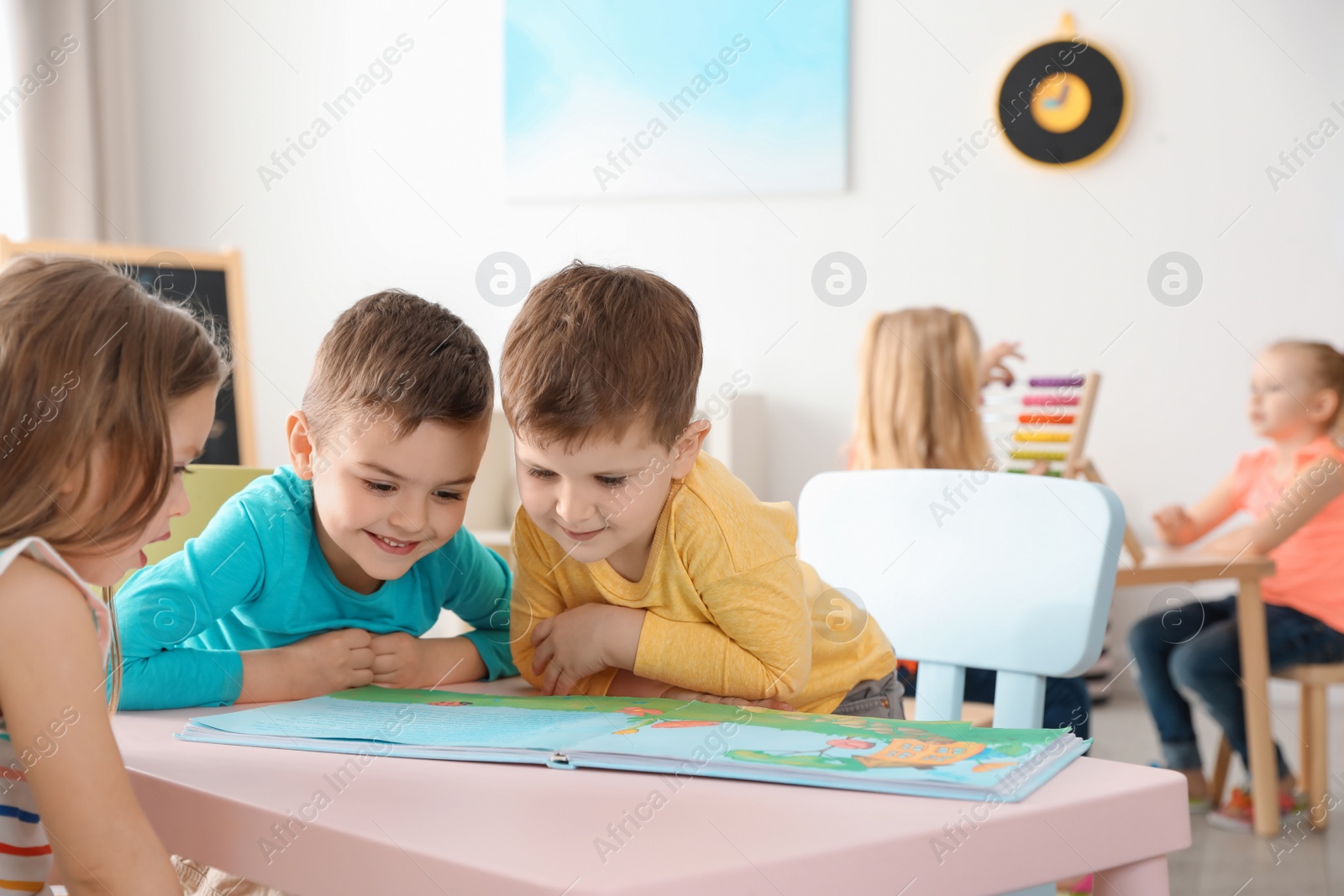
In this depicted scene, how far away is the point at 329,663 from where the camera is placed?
89 cm

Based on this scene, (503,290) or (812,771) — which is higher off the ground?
(503,290)

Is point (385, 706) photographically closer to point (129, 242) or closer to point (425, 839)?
point (425, 839)

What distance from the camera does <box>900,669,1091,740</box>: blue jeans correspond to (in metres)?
1.56

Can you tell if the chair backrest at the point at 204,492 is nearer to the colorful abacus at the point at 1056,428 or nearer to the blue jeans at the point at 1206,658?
the colorful abacus at the point at 1056,428

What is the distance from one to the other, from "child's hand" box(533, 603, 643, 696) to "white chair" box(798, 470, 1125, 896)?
284 mm

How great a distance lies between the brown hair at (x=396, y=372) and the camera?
0.92 m

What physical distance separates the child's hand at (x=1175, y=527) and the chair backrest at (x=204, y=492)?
6.40 ft

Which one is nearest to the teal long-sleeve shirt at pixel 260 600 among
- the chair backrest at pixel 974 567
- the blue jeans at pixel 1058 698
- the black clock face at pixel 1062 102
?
the chair backrest at pixel 974 567

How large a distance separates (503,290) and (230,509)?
3253 mm

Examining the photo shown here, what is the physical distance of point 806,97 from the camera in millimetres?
3725

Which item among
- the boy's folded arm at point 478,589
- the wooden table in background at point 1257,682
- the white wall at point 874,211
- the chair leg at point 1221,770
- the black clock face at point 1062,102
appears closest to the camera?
the boy's folded arm at point 478,589

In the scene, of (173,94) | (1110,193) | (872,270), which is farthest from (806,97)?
(173,94)

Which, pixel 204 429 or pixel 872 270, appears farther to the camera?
pixel 872 270

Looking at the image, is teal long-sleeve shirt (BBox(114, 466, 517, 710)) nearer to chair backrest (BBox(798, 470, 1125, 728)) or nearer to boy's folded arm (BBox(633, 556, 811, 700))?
boy's folded arm (BBox(633, 556, 811, 700))
